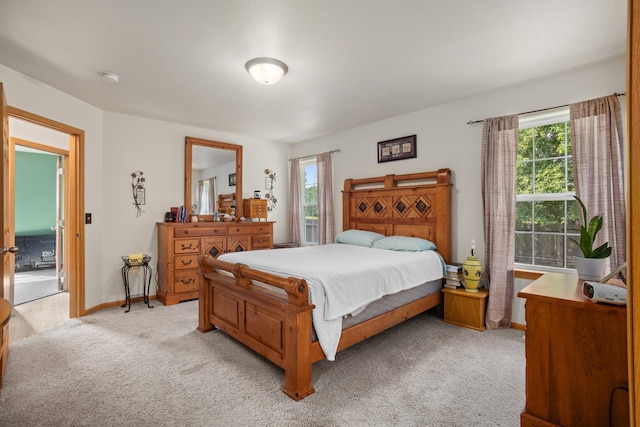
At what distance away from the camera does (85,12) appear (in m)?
1.94

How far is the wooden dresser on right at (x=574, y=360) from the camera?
130 cm

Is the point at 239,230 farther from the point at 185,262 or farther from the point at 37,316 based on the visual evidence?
the point at 37,316

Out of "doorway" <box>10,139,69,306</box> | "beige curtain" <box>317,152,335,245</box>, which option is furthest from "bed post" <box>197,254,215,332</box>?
"doorway" <box>10,139,69,306</box>

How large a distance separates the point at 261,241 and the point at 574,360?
4138 millimetres

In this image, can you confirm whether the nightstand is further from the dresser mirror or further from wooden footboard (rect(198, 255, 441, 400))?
the dresser mirror

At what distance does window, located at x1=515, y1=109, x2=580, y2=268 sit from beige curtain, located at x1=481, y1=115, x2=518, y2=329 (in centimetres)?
25

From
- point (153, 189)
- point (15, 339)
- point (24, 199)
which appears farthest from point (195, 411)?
point (24, 199)

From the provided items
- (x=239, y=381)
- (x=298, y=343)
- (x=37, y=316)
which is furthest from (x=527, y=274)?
(x=37, y=316)

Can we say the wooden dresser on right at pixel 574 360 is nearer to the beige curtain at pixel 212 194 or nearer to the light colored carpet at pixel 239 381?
the light colored carpet at pixel 239 381

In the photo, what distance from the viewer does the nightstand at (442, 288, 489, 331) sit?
3.09 metres

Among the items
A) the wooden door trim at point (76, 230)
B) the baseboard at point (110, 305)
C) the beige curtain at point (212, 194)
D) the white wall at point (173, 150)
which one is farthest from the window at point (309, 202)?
the wooden door trim at point (76, 230)

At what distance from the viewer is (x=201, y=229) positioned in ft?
14.0

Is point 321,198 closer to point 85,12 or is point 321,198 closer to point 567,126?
point 567,126

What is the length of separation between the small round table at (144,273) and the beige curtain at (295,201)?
2434mm
